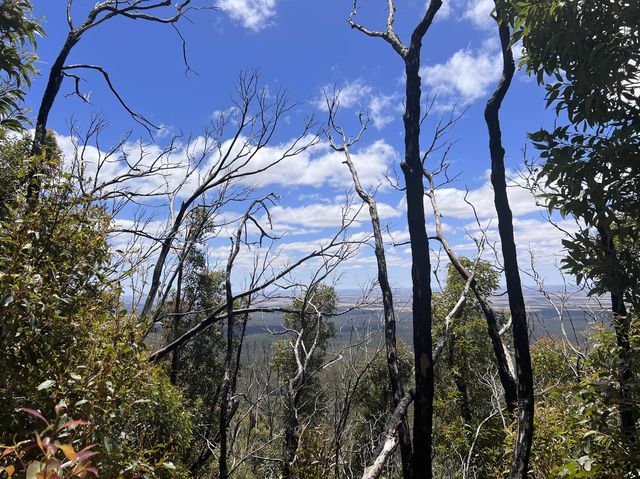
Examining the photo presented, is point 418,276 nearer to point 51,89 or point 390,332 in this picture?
point 390,332

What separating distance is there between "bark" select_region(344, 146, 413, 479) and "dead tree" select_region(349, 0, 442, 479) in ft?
0.44

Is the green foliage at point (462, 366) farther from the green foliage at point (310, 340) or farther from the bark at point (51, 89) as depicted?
the bark at point (51, 89)

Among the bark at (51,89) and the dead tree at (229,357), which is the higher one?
the bark at (51,89)

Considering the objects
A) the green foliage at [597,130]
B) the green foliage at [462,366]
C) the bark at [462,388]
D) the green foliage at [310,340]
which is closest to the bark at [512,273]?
the green foliage at [597,130]

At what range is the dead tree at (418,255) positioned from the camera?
3.54 meters

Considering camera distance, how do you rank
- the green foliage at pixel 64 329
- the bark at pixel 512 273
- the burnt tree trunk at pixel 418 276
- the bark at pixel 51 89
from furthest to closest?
the bark at pixel 51 89 → the bark at pixel 512 273 → the burnt tree trunk at pixel 418 276 → the green foliage at pixel 64 329

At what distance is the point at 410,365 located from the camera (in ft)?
65.8

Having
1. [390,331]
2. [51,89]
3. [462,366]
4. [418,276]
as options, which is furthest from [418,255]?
[462,366]

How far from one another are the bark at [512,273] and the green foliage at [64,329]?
321 centimetres

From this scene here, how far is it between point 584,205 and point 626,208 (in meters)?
0.28

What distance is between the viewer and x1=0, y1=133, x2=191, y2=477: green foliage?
7.38 ft

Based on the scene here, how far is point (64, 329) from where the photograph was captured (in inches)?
103

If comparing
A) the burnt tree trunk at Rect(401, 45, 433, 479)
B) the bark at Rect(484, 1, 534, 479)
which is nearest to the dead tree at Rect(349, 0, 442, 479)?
the burnt tree trunk at Rect(401, 45, 433, 479)

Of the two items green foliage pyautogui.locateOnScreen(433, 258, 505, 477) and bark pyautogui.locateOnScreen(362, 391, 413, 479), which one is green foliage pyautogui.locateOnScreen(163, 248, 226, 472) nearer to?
green foliage pyautogui.locateOnScreen(433, 258, 505, 477)
